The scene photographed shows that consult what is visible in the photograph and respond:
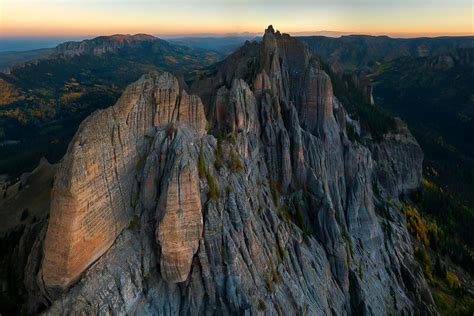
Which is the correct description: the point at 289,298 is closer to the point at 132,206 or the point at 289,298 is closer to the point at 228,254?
the point at 228,254

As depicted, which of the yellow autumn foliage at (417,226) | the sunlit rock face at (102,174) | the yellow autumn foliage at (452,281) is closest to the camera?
the sunlit rock face at (102,174)

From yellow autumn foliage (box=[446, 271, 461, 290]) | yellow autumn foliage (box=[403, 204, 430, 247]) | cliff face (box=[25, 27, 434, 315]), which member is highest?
cliff face (box=[25, 27, 434, 315])

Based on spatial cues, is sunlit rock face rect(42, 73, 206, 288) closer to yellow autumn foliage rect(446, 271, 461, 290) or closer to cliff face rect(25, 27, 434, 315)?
cliff face rect(25, 27, 434, 315)

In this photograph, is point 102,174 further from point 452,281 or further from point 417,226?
point 417,226

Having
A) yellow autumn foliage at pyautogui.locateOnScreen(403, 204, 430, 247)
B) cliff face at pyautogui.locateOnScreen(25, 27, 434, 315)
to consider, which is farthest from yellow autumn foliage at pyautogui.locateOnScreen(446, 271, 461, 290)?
cliff face at pyautogui.locateOnScreen(25, 27, 434, 315)

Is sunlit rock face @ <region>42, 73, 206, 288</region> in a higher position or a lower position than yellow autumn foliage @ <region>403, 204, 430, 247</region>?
higher

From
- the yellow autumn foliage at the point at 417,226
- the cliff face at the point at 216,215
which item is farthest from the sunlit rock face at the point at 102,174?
the yellow autumn foliage at the point at 417,226

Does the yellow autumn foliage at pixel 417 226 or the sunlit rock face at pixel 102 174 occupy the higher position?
the sunlit rock face at pixel 102 174

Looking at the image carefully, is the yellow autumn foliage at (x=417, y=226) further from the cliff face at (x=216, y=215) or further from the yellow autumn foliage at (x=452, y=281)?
the cliff face at (x=216, y=215)
